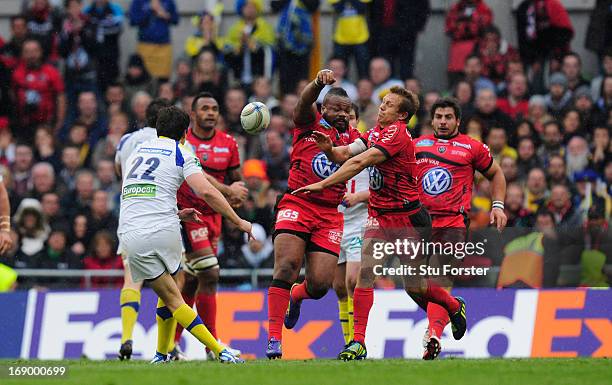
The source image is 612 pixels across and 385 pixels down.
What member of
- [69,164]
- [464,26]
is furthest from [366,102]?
[69,164]

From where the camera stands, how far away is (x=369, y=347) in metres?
16.5

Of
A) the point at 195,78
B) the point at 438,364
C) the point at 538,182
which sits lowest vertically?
the point at 438,364

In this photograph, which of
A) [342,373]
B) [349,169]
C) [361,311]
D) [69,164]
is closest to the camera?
[342,373]

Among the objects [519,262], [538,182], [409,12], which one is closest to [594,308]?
[519,262]

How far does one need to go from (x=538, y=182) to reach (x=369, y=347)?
392 cm

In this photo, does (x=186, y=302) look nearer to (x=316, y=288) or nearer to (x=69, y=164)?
(x=316, y=288)

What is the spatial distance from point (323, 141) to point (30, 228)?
7813mm

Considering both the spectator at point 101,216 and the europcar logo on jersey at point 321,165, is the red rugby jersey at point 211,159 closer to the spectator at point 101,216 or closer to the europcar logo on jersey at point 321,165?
the europcar logo on jersey at point 321,165

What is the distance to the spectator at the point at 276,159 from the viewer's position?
1970cm

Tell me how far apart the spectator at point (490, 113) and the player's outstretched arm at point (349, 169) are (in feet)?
24.9

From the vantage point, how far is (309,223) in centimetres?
1293

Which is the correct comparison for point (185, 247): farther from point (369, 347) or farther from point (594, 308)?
point (594, 308)

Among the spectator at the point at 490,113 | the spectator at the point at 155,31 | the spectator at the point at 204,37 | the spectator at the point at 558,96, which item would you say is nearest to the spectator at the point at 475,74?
the spectator at the point at 490,113

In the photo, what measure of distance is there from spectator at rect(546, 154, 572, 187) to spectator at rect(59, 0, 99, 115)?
7.83 m
